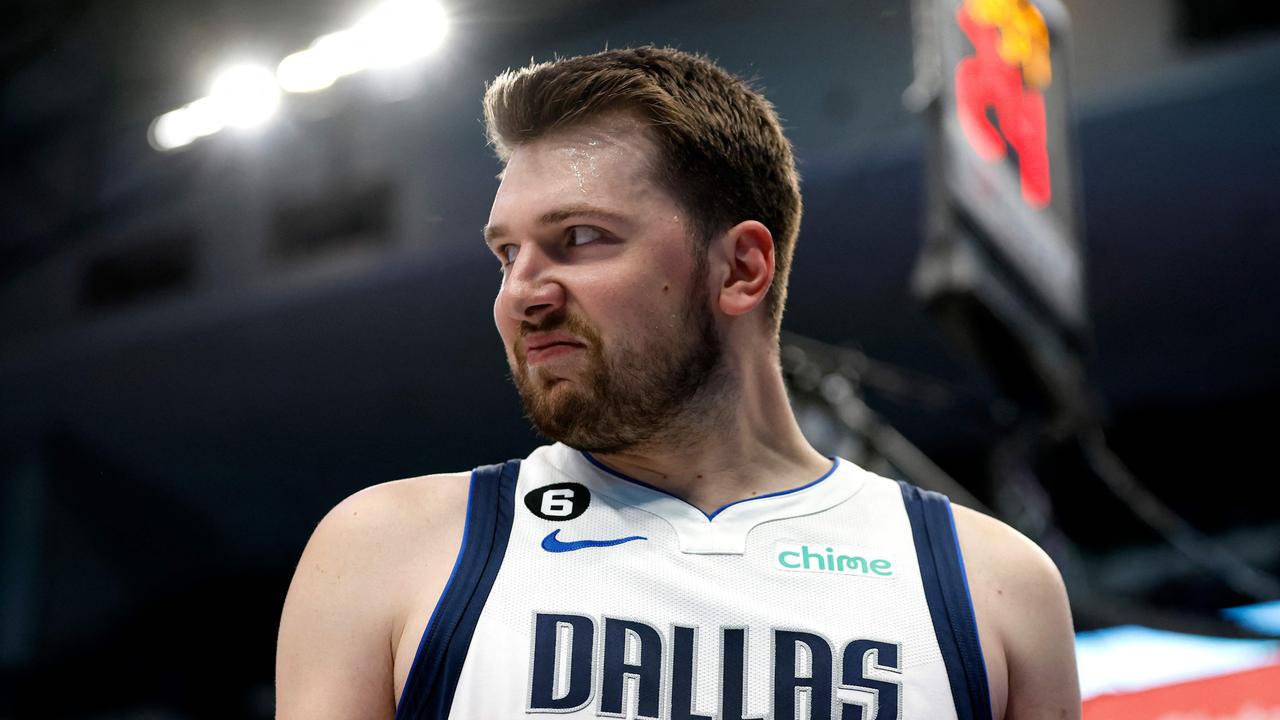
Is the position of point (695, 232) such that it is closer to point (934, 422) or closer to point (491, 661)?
point (491, 661)

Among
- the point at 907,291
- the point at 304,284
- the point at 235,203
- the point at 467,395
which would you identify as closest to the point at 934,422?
the point at 907,291

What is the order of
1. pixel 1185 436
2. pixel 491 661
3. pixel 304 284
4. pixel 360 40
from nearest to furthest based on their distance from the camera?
pixel 491 661
pixel 360 40
pixel 304 284
pixel 1185 436

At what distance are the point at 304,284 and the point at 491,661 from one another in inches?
301

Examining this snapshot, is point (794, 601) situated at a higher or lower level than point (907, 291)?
lower

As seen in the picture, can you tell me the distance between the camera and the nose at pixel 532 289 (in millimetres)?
1771

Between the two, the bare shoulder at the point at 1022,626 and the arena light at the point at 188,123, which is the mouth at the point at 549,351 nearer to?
the bare shoulder at the point at 1022,626

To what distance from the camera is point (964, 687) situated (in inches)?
68.2

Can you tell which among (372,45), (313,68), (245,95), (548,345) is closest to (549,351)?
(548,345)

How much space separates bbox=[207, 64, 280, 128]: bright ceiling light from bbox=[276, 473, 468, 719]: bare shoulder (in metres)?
7.09

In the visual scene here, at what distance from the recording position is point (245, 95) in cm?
846

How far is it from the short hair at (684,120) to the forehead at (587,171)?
2 centimetres

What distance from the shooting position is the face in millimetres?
1777

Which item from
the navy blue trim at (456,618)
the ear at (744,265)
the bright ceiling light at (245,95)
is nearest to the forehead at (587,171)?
the ear at (744,265)

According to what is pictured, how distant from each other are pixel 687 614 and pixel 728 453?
11.5 inches
